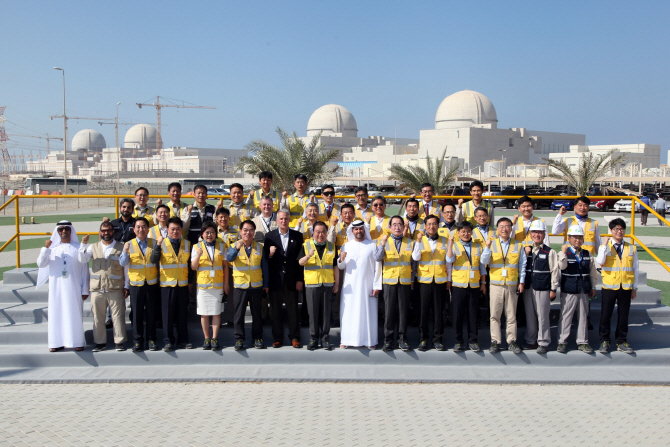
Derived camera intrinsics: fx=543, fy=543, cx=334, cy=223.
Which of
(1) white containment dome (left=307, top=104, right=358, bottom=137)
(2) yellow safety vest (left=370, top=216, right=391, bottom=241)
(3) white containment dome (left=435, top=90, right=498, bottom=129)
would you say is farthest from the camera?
(1) white containment dome (left=307, top=104, right=358, bottom=137)

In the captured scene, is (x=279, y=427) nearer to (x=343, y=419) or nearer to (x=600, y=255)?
(x=343, y=419)

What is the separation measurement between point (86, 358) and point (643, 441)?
5.90 metres

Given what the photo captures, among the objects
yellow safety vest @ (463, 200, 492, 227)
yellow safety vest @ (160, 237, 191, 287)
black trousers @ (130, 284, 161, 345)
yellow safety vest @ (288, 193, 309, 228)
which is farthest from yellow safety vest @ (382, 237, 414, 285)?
black trousers @ (130, 284, 161, 345)

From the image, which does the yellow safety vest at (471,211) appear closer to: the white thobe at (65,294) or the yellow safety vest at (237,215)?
the yellow safety vest at (237,215)

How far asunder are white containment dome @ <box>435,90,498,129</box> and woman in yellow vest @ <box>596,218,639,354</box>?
235ft

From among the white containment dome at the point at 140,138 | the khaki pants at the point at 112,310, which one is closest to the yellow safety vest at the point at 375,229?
the khaki pants at the point at 112,310

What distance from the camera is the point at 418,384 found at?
19.9 feet

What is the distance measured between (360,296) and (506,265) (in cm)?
178

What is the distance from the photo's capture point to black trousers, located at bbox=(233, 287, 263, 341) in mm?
6562

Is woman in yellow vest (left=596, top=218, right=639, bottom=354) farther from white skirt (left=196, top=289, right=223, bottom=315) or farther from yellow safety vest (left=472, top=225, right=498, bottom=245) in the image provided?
white skirt (left=196, top=289, right=223, bottom=315)

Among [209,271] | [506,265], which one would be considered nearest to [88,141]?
[209,271]

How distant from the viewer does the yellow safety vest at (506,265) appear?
646cm

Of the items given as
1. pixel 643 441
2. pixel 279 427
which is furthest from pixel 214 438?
pixel 643 441

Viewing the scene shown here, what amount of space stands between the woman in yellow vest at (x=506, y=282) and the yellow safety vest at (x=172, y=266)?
11.9ft
